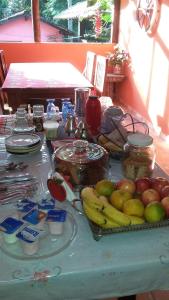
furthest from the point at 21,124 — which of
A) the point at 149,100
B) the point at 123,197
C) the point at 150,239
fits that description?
the point at 149,100

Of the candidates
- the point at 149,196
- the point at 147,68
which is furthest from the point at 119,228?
the point at 147,68

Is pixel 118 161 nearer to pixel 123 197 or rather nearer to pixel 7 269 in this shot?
pixel 123 197

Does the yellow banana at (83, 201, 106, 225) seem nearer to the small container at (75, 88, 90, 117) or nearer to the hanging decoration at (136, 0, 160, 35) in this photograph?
the small container at (75, 88, 90, 117)

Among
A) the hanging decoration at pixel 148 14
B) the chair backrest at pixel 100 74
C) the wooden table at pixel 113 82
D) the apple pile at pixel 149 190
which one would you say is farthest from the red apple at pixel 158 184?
the wooden table at pixel 113 82

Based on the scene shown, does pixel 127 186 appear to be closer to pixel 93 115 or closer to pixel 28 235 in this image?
pixel 28 235

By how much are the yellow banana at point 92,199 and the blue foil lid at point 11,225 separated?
176 mm

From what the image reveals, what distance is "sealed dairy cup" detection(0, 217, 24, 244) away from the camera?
68 centimetres

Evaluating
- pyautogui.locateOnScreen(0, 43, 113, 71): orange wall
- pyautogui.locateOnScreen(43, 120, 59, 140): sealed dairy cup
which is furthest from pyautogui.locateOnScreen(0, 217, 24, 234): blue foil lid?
pyautogui.locateOnScreen(0, 43, 113, 71): orange wall

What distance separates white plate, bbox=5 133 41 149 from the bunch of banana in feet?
1.72

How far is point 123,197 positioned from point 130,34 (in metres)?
3.97

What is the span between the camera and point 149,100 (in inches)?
145

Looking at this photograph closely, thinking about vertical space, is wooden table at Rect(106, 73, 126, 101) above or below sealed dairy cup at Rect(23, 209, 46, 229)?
below

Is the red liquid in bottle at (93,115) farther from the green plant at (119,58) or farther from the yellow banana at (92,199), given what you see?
the green plant at (119,58)

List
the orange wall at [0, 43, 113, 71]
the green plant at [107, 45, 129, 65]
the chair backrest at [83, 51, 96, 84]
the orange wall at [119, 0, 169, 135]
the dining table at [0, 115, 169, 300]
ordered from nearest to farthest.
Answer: the dining table at [0, 115, 169, 300], the orange wall at [119, 0, 169, 135], the chair backrest at [83, 51, 96, 84], the green plant at [107, 45, 129, 65], the orange wall at [0, 43, 113, 71]
